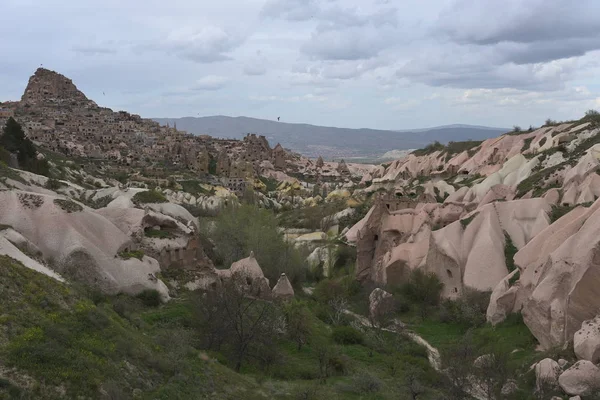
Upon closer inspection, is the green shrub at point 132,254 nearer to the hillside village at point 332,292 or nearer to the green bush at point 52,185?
the hillside village at point 332,292

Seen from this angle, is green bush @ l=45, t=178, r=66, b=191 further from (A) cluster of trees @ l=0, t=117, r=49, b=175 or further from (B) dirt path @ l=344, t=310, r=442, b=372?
(B) dirt path @ l=344, t=310, r=442, b=372

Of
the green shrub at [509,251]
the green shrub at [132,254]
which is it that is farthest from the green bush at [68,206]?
the green shrub at [509,251]

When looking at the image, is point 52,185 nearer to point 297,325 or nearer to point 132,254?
point 132,254

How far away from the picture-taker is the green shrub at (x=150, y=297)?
20672 millimetres

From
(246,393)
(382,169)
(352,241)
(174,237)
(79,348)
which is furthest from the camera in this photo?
(382,169)

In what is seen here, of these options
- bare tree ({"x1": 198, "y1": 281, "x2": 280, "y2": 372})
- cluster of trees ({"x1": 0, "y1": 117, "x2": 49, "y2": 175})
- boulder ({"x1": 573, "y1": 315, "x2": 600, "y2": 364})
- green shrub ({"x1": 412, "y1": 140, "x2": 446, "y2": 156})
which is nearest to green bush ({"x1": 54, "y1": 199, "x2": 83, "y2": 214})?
bare tree ({"x1": 198, "y1": 281, "x2": 280, "y2": 372})

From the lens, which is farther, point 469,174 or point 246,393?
point 469,174

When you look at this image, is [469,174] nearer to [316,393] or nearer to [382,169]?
[382,169]

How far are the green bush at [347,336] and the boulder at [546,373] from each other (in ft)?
27.0

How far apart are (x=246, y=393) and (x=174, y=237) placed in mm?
13817

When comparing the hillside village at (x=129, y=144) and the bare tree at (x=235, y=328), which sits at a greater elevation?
the hillside village at (x=129, y=144)

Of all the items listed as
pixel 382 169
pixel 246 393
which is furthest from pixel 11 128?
pixel 382 169

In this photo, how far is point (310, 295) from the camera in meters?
32.2

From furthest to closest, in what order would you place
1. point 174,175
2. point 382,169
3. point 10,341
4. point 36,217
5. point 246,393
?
point 382,169
point 174,175
point 36,217
point 246,393
point 10,341
